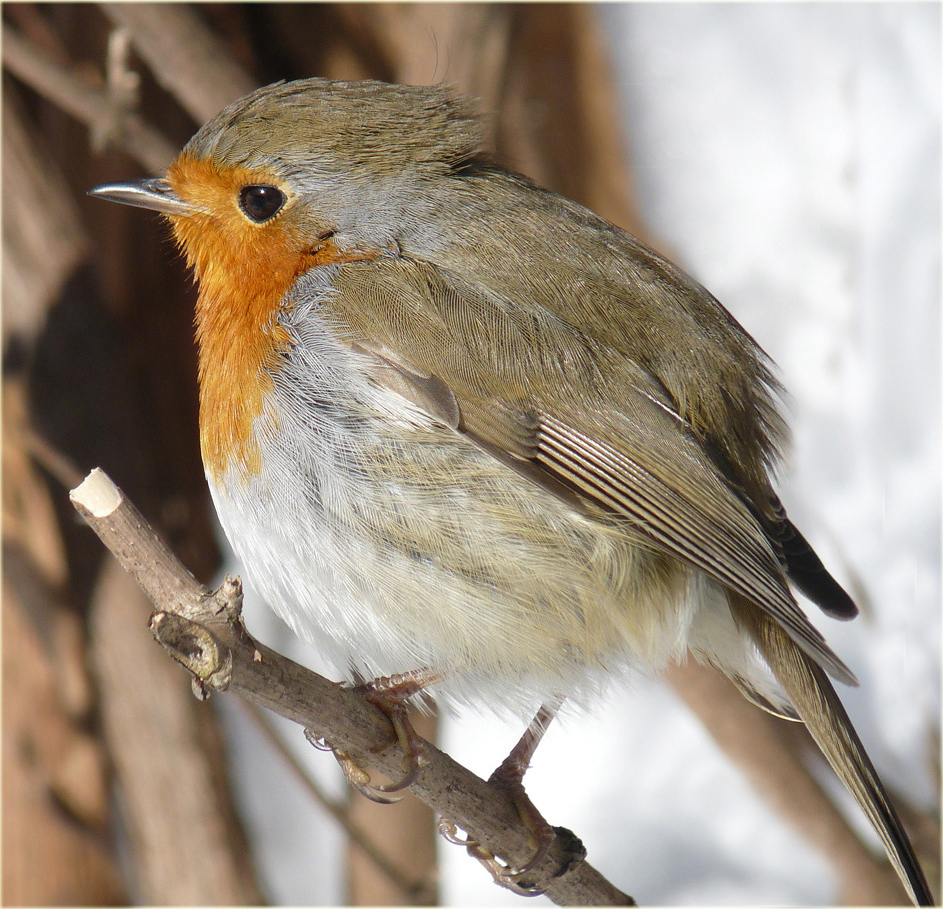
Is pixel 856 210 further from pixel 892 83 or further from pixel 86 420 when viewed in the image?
pixel 86 420

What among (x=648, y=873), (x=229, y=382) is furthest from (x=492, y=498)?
(x=648, y=873)

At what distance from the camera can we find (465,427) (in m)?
1.57

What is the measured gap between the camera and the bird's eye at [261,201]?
1.76 metres

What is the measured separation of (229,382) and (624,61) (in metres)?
1.86

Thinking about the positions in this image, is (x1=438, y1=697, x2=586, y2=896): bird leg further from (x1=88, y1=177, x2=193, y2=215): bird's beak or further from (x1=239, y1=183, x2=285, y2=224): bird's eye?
(x1=88, y1=177, x2=193, y2=215): bird's beak

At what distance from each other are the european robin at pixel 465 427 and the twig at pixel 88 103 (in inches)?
23.1

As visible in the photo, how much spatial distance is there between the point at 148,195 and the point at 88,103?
661 mm

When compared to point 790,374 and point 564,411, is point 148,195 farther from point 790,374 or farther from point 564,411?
point 790,374

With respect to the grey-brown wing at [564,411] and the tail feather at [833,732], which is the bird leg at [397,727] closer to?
the grey-brown wing at [564,411]

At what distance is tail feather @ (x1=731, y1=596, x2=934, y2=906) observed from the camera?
5.35ft

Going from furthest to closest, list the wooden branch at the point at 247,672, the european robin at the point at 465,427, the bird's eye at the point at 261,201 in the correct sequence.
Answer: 1. the bird's eye at the point at 261,201
2. the european robin at the point at 465,427
3. the wooden branch at the point at 247,672

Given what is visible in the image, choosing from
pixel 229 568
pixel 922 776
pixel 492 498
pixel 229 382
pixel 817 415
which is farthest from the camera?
pixel 229 568

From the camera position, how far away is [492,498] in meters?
1.57

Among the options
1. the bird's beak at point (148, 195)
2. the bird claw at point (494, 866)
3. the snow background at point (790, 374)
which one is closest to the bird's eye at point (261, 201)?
the bird's beak at point (148, 195)
